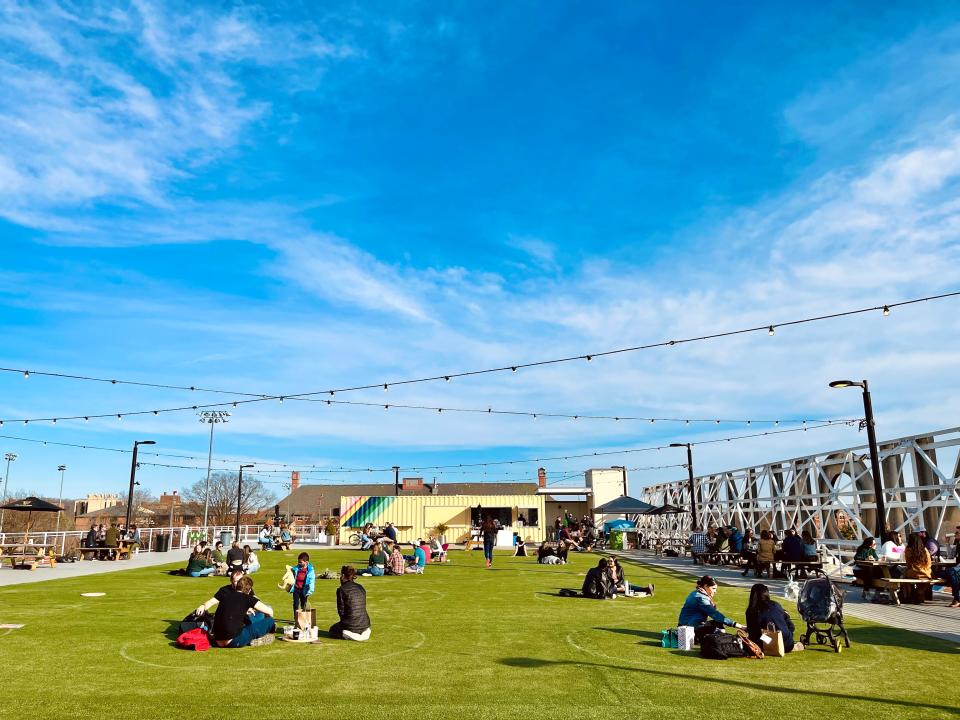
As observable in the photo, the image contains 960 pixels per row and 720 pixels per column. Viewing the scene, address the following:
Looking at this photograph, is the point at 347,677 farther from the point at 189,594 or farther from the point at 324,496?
the point at 324,496

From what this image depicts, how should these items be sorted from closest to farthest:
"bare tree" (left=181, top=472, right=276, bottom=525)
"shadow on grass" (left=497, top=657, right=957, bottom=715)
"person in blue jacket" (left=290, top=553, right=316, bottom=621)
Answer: "shadow on grass" (left=497, top=657, right=957, bottom=715) < "person in blue jacket" (left=290, top=553, right=316, bottom=621) < "bare tree" (left=181, top=472, right=276, bottom=525)

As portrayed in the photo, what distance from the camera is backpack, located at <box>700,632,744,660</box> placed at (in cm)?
859

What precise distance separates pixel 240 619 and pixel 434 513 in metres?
34.8

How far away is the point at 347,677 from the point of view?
25.1ft

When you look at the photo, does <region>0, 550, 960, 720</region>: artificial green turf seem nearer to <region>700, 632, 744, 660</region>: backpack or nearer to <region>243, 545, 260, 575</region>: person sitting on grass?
<region>700, 632, 744, 660</region>: backpack

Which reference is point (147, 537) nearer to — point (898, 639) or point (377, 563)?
point (377, 563)

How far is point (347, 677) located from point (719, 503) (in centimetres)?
3480

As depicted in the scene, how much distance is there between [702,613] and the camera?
31.2 feet

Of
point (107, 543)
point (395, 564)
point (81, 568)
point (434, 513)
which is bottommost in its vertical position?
point (81, 568)

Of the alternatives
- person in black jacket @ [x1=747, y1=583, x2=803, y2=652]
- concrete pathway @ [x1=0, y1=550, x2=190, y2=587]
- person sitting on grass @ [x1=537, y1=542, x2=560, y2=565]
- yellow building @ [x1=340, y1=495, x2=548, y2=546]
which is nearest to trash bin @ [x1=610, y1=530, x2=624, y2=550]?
yellow building @ [x1=340, y1=495, x2=548, y2=546]

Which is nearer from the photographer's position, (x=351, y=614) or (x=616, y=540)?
(x=351, y=614)

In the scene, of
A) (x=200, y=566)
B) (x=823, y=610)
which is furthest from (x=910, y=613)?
(x=200, y=566)

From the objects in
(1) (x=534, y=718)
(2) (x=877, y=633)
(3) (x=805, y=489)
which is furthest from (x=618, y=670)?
(3) (x=805, y=489)

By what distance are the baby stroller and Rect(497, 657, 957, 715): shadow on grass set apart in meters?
2.48
